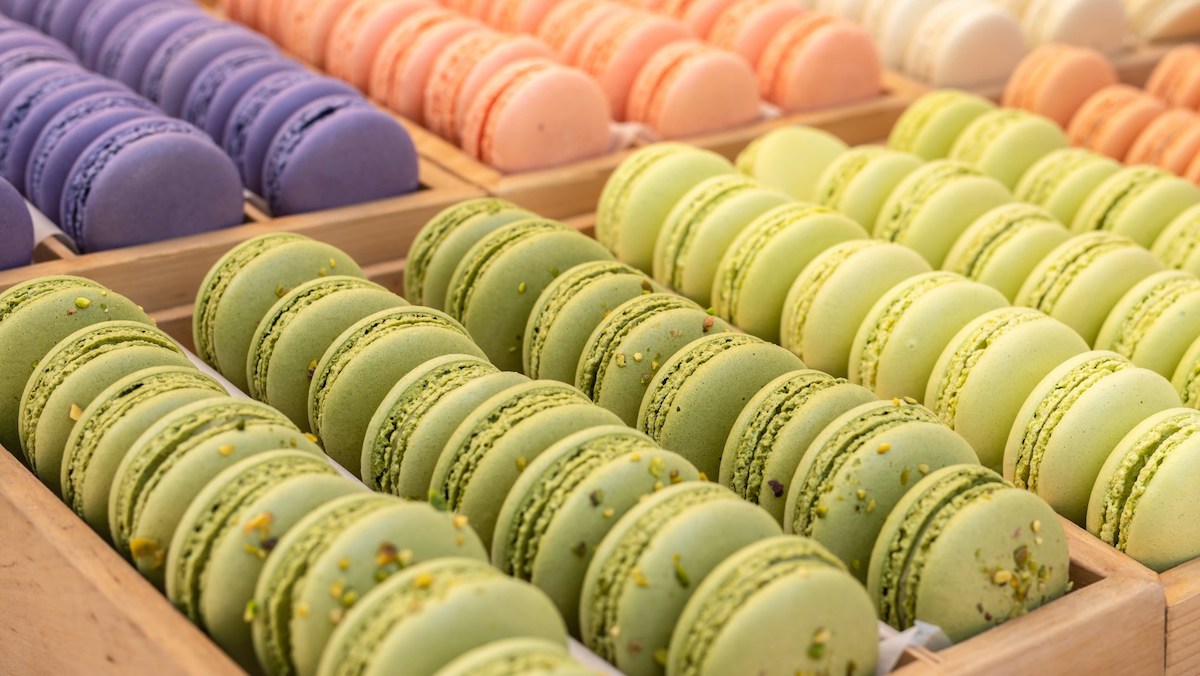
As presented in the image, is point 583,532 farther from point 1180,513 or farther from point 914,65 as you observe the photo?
point 914,65

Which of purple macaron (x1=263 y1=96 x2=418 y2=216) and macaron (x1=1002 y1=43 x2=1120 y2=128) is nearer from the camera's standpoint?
purple macaron (x1=263 y1=96 x2=418 y2=216)

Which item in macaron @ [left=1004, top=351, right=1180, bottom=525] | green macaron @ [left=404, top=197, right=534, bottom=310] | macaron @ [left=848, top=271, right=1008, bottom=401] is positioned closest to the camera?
macaron @ [left=1004, top=351, right=1180, bottom=525]

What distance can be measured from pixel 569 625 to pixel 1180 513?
2.29ft

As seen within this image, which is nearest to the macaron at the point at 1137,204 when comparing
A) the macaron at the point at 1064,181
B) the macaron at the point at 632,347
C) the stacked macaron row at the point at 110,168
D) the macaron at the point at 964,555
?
the macaron at the point at 1064,181

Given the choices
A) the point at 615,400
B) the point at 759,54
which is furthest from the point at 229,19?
the point at 615,400

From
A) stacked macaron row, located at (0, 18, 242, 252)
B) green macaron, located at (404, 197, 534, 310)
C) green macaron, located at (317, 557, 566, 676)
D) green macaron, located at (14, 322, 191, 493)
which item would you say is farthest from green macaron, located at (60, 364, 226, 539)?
stacked macaron row, located at (0, 18, 242, 252)

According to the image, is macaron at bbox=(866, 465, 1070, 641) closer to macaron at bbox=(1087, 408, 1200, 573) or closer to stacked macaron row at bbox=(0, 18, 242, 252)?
macaron at bbox=(1087, 408, 1200, 573)

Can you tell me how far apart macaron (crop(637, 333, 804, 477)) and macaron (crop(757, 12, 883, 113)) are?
1295 mm

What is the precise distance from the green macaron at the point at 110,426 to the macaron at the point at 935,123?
1535 millimetres

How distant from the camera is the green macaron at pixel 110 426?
4.83 feet

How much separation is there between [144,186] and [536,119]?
0.71 metres

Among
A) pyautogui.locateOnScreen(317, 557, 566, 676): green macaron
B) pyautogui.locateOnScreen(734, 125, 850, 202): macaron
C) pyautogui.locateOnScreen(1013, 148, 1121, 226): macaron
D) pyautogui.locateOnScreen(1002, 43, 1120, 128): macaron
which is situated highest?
pyautogui.locateOnScreen(1002, 43, 1120, 128): macaron

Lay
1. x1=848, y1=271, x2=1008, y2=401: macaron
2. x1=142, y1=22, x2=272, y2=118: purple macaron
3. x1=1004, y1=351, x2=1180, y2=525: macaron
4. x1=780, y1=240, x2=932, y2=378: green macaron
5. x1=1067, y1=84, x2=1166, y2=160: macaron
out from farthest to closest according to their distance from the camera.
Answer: x1=1067, y1=84, x2=1166, y2=160: macaron < x1=142, y1=22, x2=272, y2=118: purple macaron < x1=780, y1=240, x2=932, y2=378: green macaron < x1=848, y1=271, x2=1008, y2=401: macaron < x1=1004, y1=351, x2=1180, y2=525: macaron

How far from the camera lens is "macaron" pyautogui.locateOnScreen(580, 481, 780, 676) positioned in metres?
1.25
